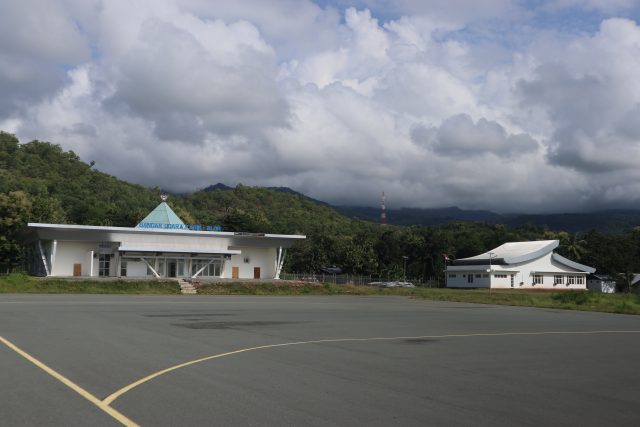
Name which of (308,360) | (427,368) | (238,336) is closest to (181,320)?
(238,336)

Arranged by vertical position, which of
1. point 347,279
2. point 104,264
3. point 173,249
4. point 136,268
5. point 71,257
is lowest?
point 347,279

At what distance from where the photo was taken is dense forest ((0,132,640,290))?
8844cm

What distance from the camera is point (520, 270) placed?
9281 centimetres

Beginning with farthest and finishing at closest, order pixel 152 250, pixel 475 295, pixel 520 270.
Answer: pixel 520 270, pixel 152 250, pixel 475 295

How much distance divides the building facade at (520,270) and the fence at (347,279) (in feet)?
16.1

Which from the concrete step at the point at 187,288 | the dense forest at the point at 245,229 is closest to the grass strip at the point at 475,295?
the concrete step at the point at 187,288

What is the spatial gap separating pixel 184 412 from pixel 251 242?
6570 cm

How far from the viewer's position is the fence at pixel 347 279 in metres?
85.4

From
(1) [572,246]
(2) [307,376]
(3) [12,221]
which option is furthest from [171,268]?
(1) [572,246]

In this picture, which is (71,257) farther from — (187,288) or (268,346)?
(268,346)

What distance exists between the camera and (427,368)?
13.8 meters

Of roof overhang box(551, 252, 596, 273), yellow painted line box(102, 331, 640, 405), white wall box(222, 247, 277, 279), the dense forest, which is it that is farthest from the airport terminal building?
yellow painted line box(102, 331, 640, 405)

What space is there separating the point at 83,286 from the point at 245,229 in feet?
185

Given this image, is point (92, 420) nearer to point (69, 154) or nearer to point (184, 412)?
point (184, 412)
